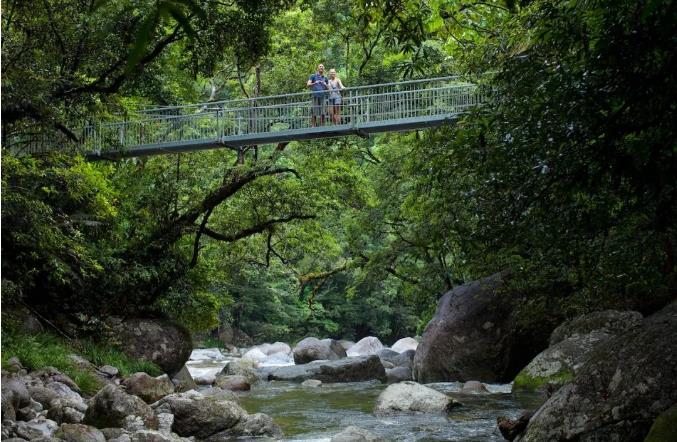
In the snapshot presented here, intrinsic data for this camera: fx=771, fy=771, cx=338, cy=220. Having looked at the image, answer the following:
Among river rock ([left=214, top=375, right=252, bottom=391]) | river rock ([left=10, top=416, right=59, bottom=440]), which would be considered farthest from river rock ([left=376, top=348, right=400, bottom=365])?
river rock ([left=10, top=416, right=59, bottom=440])

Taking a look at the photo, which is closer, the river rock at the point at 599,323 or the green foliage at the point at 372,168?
the green foliage at the point at 372,168

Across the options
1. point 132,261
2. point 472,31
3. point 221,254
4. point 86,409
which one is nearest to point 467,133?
point 472,31

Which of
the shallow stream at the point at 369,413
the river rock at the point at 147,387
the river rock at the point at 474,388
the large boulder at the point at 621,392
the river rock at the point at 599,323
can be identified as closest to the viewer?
the large boulder at the point at 621,392

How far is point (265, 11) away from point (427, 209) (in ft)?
19.5

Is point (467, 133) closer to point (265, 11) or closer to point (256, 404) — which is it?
point (265, 11)

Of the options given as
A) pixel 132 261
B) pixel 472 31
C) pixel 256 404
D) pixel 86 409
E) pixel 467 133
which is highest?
pixel 472 31

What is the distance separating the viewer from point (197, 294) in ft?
51.8

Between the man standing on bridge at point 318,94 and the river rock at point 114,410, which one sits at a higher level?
the man standing on bridge at point 318,94

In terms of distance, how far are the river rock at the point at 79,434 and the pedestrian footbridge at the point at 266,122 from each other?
6.01m

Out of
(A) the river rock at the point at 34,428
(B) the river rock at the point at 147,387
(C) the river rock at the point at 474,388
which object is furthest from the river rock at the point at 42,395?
(C) the river rock at the point at 474,388

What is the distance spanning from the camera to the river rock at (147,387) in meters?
10.1

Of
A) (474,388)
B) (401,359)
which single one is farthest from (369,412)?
(401,359)

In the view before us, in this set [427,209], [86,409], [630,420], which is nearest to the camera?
[630,420]

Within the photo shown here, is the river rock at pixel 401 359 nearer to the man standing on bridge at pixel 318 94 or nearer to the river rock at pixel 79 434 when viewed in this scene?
the man standing on bridge at pixel 318 94
